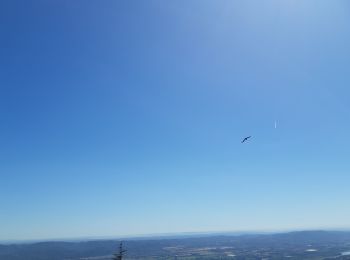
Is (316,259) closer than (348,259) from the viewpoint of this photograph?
No

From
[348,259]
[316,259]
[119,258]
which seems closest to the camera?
[119,258]

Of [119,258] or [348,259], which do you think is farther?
[348,259]

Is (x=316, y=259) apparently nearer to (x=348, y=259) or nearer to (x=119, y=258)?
(x=348, y=259)

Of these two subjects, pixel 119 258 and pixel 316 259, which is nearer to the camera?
pixel 119 258

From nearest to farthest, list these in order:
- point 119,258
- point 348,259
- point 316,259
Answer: point 119,258
point 348,259
point 316,259

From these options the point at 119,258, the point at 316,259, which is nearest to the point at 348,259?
the point at 316,259
